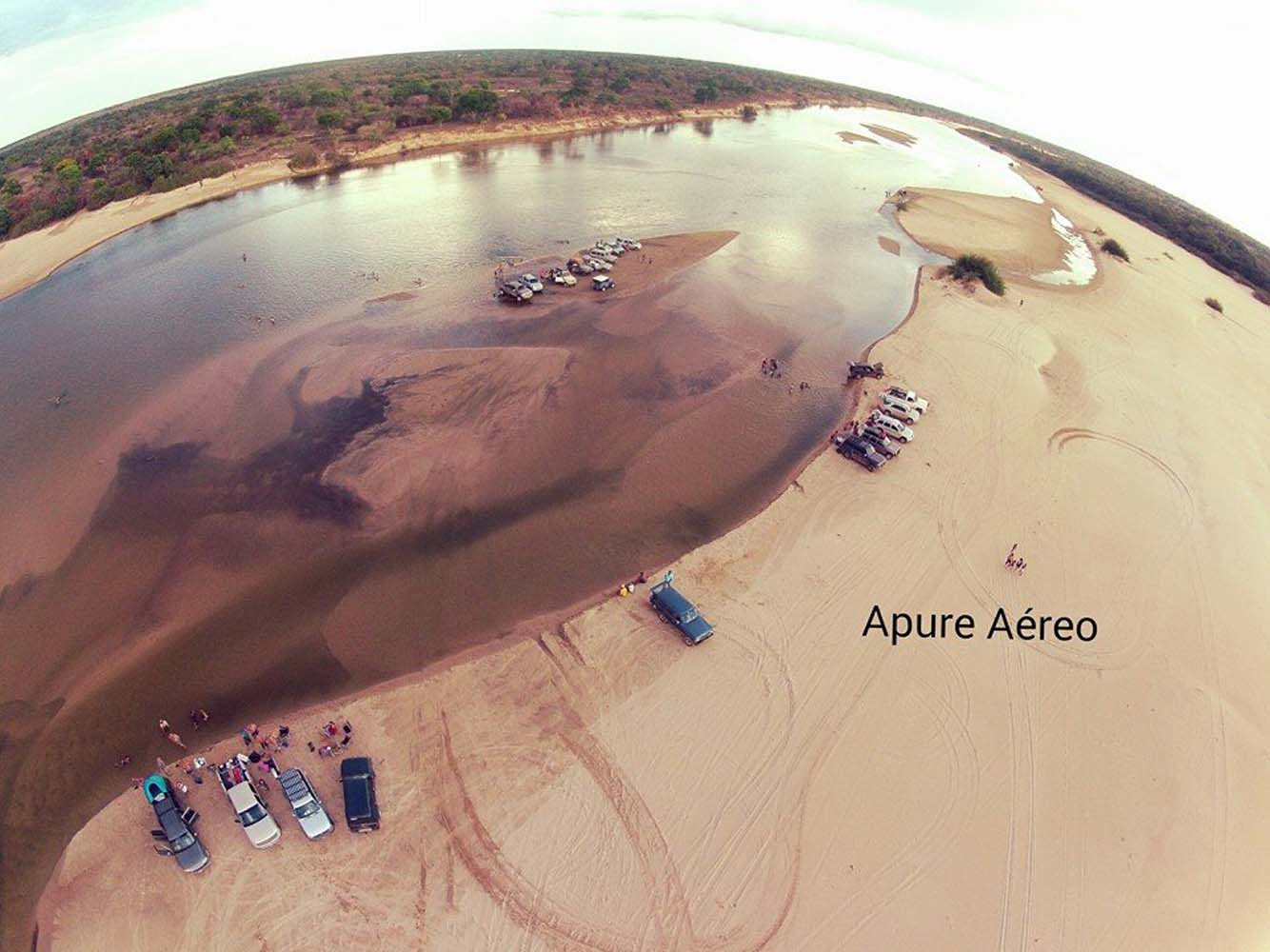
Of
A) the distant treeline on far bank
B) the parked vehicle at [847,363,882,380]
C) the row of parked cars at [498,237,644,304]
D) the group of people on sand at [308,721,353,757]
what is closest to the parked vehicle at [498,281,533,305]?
the row of parked cars at [498,237,644,304]

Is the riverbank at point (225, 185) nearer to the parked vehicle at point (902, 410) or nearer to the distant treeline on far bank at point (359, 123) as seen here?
the distant treeline on far bank at point (359, 123)

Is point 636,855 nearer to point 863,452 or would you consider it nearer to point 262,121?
point 863,452

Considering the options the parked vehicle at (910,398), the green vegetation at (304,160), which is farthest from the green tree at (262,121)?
the parked vehicle at (910,398)

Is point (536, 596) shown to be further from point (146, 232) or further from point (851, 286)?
point (146, 232)

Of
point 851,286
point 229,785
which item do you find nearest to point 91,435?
point 229,785

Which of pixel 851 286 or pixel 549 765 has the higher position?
pixel 851 286

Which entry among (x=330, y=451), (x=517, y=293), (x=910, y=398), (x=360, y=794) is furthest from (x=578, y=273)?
(x=360, y=794)

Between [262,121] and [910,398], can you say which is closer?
[910,398]

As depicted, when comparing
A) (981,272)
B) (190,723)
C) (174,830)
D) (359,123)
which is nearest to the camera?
(174,830)
